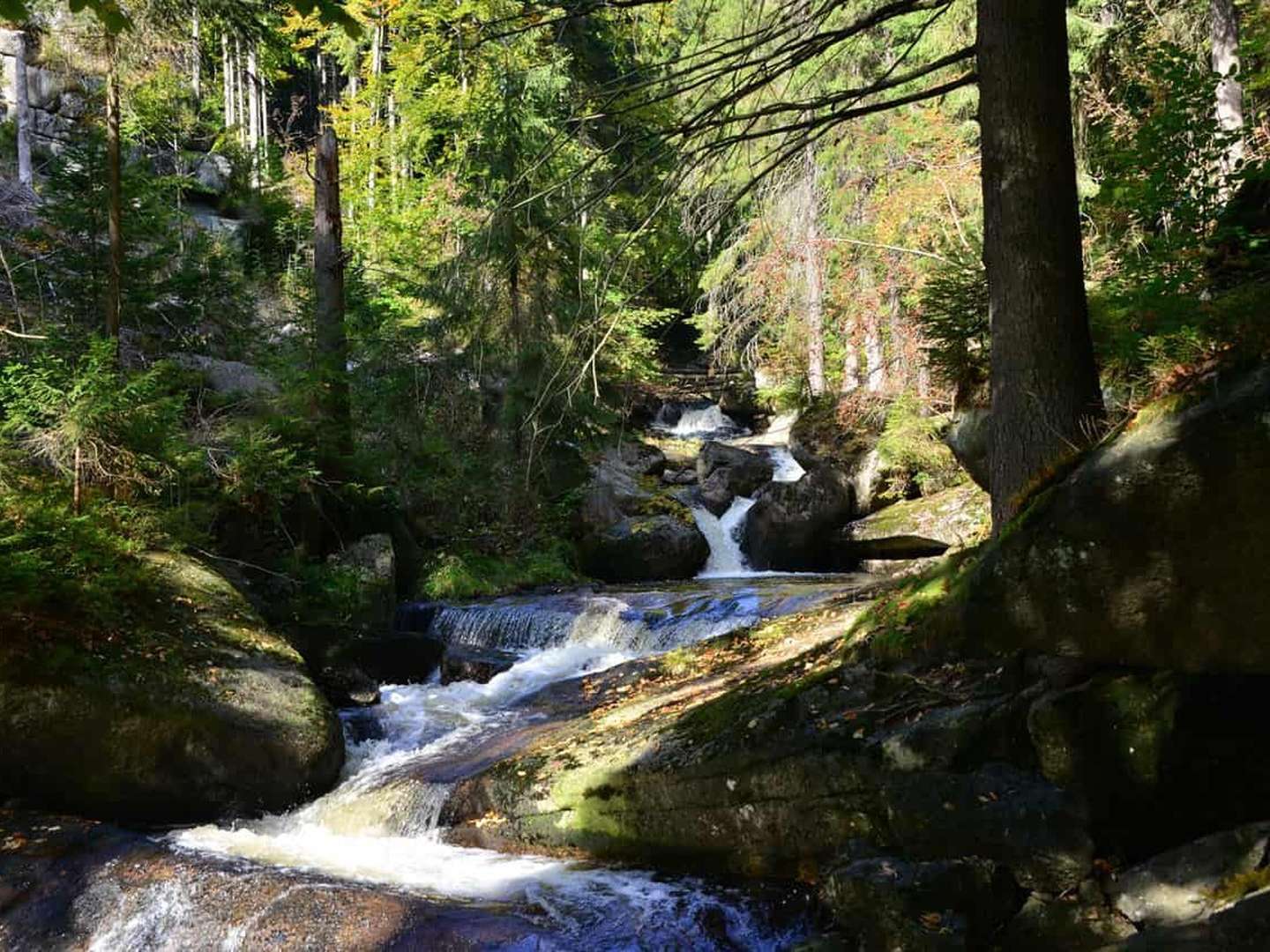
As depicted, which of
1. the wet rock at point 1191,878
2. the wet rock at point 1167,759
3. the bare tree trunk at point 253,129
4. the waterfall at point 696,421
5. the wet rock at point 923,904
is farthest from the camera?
the waterfall at point 696,421

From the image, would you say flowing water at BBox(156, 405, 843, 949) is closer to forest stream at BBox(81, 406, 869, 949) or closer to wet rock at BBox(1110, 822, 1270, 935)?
forest stream at BBox(81, 406, 869, 949)

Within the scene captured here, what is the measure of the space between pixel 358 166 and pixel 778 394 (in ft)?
52.6

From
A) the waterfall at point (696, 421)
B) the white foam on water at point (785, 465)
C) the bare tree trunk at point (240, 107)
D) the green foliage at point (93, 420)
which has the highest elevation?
the bare tree trunk at point (240, 107)

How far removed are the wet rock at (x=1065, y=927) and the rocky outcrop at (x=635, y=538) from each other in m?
11.9

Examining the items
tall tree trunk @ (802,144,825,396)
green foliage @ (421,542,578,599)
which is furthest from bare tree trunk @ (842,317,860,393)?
green foliage @ (421,542,578,599)

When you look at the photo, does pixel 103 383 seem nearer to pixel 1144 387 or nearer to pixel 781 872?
pixel 781 872

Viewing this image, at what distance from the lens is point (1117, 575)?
14.3 feet

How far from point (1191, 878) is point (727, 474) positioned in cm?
1665

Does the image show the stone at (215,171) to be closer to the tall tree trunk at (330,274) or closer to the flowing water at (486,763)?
the tall tree trunk at (330,274)

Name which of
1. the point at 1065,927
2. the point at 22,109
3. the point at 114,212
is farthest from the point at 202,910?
the point at 22,109

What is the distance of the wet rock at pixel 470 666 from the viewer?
10.8 meters

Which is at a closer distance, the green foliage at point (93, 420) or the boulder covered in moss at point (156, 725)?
the boulder covered in moss at point (156, 725)

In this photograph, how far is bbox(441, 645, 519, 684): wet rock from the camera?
1077 centimetres

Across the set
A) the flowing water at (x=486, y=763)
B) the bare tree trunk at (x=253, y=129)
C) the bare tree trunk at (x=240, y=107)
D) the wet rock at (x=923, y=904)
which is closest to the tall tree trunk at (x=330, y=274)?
the flowing water at (x=486, y=763)
